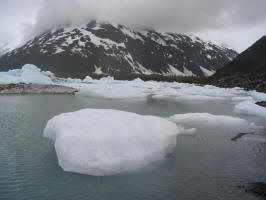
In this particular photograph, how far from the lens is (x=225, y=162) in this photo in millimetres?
11664

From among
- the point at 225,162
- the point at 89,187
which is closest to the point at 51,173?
the point at 89,187

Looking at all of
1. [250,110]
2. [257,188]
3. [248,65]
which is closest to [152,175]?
[257,188]

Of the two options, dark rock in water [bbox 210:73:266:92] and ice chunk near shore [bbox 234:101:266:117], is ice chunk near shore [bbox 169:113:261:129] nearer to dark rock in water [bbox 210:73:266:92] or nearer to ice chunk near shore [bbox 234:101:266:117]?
ice chunk near shore [bbox 234:101:266:117]

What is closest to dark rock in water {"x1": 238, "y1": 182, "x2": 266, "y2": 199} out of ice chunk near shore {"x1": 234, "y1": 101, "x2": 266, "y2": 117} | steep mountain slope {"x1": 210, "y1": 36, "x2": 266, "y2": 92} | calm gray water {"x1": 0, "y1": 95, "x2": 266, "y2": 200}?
calm gray water {"x1": 0, "y1": 95, "x2": 266, "y2": 200}

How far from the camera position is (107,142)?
9.99m

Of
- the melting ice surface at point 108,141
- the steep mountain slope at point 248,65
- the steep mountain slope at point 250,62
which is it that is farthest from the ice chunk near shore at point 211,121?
the steep mountain slope at point 250,62

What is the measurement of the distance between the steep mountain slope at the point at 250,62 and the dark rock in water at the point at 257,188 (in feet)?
316

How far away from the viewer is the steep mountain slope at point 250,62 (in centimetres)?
10125

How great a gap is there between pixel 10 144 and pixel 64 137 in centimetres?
507

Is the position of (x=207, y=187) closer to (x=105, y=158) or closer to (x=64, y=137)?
(x=105, y=158)

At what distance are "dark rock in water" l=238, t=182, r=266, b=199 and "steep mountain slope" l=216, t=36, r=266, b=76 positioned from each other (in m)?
96.4

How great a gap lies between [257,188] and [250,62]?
10520 cm

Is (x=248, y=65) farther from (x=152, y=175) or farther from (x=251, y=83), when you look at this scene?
(x=152, y=175)

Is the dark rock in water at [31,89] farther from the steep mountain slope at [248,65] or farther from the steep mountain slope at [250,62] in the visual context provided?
the steep mountain slope at [250,62]
